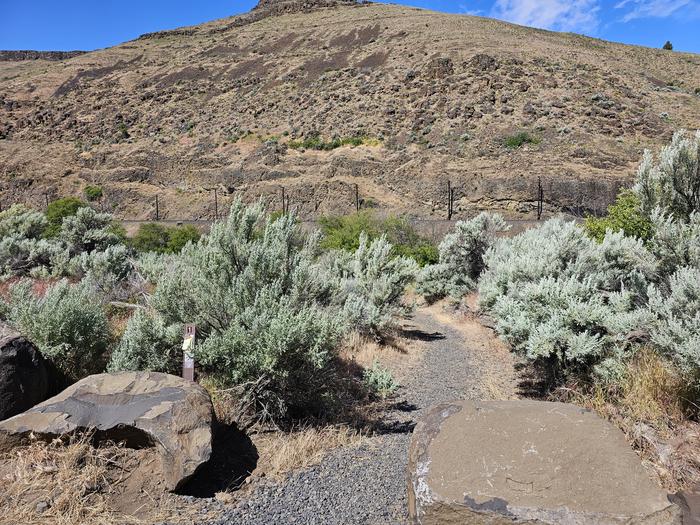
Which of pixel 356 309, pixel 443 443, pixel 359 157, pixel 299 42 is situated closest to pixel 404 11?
pixel 299 42

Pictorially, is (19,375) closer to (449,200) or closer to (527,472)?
(527,472)

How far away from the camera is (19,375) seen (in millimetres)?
4113

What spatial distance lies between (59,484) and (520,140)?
30.6 metres

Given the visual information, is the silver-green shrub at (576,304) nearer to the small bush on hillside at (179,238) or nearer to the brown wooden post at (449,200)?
the small bush on hillside at (179,238)

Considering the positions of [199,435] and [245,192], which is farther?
[245,192]

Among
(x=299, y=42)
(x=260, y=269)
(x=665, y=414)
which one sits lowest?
(x=665, y=414)

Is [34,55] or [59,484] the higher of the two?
[34,55]

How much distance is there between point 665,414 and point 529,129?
97.8 feet

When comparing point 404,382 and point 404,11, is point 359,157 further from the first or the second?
point 404,11

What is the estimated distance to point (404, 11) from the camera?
209ft

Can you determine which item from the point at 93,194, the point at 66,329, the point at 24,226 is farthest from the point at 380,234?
the point at 93,194

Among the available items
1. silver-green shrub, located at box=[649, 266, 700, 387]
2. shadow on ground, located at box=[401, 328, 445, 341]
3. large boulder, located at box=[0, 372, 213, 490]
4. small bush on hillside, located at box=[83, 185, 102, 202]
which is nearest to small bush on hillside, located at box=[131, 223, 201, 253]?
shadow on ground, located at box=[401, 328, 445, 341]

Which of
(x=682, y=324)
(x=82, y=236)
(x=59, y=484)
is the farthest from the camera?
(x=82, y=236)

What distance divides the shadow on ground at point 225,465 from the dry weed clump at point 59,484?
1.69 feet
